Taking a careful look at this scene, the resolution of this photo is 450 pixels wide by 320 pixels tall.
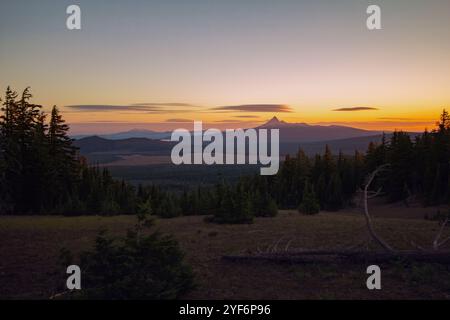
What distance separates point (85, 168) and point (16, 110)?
33.1 ft

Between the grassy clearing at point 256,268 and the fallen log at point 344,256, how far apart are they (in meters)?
0.22

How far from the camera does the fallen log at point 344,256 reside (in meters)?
12.1

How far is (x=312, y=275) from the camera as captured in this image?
1190 centimetres

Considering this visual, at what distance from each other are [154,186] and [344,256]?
32.1 meters

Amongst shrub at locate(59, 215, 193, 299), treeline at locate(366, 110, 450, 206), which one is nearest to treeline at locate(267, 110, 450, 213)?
treeline at locate(366, 110, 450, 206)

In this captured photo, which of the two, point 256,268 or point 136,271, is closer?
point 136,271

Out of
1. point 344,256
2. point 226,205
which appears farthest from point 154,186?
point 344,256

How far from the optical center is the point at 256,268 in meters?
12.8

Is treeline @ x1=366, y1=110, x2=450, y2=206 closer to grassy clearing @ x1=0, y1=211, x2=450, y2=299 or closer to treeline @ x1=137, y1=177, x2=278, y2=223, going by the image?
treeline @ x1=137, y1=177, x2=278, y2=223

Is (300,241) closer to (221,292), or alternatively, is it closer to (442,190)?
(221,292)

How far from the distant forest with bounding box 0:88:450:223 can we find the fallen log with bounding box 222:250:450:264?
430cm

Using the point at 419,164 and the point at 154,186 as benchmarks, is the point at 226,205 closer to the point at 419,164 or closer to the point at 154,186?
the point at 154,186
